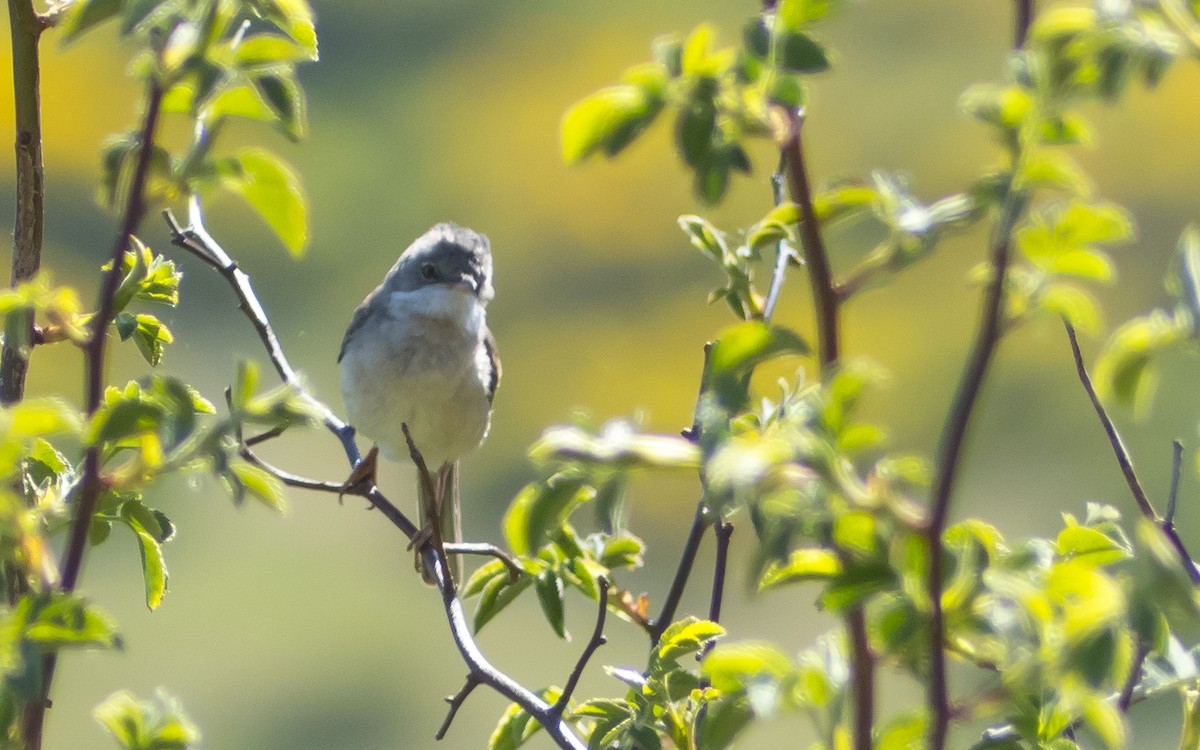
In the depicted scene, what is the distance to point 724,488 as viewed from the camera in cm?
83

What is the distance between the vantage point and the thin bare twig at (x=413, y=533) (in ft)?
5.20

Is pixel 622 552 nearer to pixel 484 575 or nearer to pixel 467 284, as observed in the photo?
pixel 484 575

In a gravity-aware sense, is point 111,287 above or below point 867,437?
above

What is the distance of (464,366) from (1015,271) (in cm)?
395

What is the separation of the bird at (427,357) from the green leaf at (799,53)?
3.76 metres

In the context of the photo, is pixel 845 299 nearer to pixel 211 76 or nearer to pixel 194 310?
pixel 211 76

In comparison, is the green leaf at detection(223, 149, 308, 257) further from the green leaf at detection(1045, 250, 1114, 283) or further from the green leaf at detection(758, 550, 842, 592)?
the green leaf at detection(1045, 250, 1114, 283)

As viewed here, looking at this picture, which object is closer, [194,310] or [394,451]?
[394,451]

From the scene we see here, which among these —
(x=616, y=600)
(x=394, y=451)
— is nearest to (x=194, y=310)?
(x=394, y=451)

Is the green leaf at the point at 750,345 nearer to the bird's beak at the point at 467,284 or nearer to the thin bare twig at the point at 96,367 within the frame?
the thin bare twig at the point at 96,367

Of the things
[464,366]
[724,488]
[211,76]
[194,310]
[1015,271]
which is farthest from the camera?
[194,310]

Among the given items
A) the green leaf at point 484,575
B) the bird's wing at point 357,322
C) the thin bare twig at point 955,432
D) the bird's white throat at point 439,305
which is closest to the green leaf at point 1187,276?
the thin bare twig at point 955,432

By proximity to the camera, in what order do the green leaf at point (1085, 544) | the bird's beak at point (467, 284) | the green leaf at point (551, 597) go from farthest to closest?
the bird's beak at point (467, 284)
the green leaf at point (551, 597)
the green leaf at point (1085, 544)

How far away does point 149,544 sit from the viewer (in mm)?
1575
